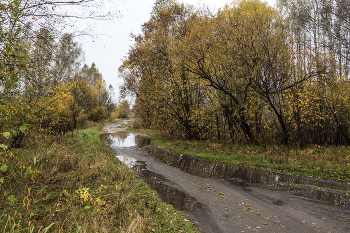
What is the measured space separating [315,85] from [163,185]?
11.9m

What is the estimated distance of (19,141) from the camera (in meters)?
10.4

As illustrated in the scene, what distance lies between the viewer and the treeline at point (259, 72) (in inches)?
504

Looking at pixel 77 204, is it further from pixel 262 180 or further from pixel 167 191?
pixel 262 180

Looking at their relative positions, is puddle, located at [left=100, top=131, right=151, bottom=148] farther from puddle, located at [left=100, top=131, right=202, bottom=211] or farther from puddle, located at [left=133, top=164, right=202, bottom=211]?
puddle, located at [left=133, top=164, right=202, bottom=211]

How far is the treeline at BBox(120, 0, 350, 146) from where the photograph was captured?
1279 cm

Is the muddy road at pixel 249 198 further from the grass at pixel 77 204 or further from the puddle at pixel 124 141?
the puddle at pixel 124 141

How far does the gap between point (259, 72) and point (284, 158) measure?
559 cm

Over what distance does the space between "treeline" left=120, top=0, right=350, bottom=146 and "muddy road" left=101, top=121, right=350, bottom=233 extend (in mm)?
6290

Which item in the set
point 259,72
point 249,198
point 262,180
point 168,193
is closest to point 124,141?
point 259,72

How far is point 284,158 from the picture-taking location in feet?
35.6

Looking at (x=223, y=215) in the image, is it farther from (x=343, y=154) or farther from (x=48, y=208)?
(x=343, y=154)

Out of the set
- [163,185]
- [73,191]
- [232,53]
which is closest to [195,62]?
[232,53]

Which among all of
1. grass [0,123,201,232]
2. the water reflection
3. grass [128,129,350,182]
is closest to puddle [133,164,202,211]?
grass [0,123,201,232]

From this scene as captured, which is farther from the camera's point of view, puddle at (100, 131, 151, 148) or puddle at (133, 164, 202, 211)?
puddle at (100, 131, 151, 148)
